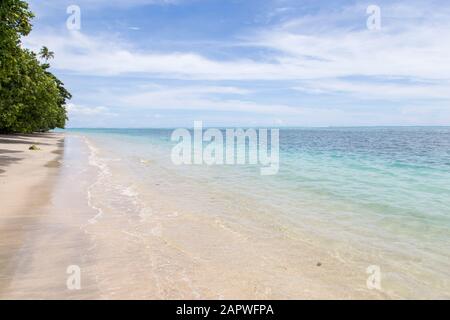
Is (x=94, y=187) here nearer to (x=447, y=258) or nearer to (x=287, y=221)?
(x=287, y=221)

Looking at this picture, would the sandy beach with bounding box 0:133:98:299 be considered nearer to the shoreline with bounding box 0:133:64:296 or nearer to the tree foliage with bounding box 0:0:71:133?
the shoreline with bounding box 0:133:64:296

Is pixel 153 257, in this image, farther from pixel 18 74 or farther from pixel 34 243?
pixel 18 74

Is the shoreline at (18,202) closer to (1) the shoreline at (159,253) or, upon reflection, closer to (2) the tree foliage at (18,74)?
(1) the shoreline at (159,253)

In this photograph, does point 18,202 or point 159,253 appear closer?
point 159,253

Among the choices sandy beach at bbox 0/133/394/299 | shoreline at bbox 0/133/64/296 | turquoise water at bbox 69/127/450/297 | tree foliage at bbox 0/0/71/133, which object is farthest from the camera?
tree foliage at bbox 0/0/71/133

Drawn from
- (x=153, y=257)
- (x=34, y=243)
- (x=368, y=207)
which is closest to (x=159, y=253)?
(x=153, y=257)

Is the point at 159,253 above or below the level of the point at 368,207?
above

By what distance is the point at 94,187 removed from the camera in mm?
16641

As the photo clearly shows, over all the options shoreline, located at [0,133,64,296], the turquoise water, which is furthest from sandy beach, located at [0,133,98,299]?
the turquoise water

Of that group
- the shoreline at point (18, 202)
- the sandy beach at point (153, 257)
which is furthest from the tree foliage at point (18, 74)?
the sandy beach at point (153, 257)

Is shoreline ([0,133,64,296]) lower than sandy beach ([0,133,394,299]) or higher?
higher

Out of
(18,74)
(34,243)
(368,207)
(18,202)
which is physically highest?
(18,74)

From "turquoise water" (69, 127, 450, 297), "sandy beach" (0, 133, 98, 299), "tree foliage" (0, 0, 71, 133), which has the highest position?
"tree foliage" (0, 0, 71, 133)
